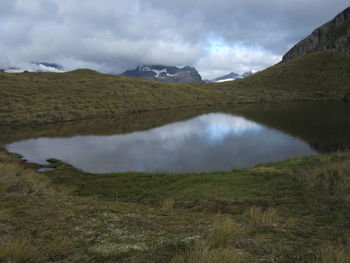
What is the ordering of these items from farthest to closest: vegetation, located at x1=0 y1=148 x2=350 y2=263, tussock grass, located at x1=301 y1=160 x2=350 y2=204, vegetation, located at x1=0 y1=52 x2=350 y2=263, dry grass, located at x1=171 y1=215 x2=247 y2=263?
1. tussock grass, located at x1=301 y1=160 x2=350 y2=204
2. vegetation, located at x1=0 y1=52 x2=350 y2=263
3. vegetation, located at x1=0 y1=148 x2=350 y2=263
4. dry grass, located at x1=171 y1=215 x2=247 y2=263

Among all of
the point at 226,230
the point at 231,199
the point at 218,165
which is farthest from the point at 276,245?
the point at 218,165

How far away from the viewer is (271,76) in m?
148

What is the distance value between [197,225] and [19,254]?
528 centimetres

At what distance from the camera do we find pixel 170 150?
107 ft

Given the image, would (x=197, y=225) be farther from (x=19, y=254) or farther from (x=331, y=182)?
(x=331, y=182)

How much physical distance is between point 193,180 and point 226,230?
43.7 ft

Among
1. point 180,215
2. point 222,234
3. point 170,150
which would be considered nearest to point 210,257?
point 222,234

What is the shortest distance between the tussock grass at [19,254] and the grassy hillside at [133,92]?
2376 inches

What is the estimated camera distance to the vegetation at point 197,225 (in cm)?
620

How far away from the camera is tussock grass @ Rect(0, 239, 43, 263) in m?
5.80

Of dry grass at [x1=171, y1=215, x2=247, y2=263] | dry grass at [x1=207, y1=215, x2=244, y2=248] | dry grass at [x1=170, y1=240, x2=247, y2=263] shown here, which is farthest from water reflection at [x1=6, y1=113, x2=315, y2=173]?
dry grass at [x1=170, y1=240, x2=247, y2=263]

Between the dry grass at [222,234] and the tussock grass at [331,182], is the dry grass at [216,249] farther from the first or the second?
the tussock grass at [331,182]

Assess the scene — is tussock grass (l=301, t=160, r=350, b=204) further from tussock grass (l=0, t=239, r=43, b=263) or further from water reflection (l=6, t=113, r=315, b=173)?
tussock grass (l=0, t=239, r=43, b=263)

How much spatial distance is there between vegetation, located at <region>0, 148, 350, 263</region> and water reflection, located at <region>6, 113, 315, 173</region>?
883 cm
